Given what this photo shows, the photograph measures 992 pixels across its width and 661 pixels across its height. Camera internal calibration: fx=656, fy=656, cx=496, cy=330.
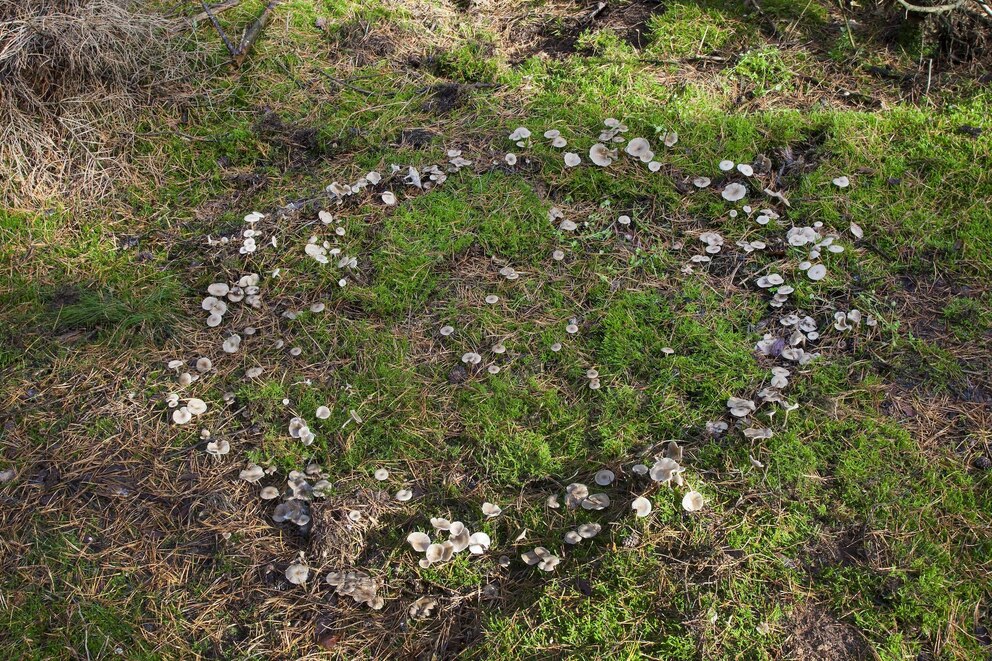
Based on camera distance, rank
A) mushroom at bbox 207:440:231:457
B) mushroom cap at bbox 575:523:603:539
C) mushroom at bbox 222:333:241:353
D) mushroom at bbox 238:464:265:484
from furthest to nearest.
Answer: mushroom at bbox 222:333:241:353 → mushroom at bbox 207:440:231:457 → mushroom at bbox 238:464:265:484 → mushroom cap at bbox 575:523:603:539

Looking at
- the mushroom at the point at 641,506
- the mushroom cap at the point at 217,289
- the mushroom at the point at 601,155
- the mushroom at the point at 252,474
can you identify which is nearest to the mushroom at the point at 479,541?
the mushroom at the point at 641,506

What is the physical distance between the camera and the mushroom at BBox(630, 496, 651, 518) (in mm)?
3098

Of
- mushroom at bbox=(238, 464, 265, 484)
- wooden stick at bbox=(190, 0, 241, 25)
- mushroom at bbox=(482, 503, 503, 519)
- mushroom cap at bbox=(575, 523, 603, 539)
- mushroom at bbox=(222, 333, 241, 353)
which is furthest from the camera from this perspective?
wooden stick at bbox=(190, 0, 241, 25)

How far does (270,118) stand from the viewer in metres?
5.19

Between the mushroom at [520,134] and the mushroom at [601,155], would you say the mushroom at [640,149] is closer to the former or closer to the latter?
the mushroom at [601,155]

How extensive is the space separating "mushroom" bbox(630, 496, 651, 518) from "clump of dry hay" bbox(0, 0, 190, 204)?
4439 mm

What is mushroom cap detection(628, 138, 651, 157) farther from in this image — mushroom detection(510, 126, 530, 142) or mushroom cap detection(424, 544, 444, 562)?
mushroom cap detection(424, 544, 444, 562)

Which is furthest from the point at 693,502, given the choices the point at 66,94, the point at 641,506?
the point at 66,94

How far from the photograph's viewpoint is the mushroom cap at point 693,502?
10.3ft

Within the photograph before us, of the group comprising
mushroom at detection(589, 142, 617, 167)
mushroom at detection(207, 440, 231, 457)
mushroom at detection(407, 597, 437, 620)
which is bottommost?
mushroom at detection(407, 597, 437, 620)

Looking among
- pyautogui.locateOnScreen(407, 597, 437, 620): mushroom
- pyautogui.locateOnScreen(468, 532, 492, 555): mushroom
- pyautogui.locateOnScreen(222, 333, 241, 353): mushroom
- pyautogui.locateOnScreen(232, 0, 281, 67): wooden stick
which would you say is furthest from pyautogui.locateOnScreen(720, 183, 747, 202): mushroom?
pyautogui.locateOnScreen(232, 0, 281, 67): wooden stick

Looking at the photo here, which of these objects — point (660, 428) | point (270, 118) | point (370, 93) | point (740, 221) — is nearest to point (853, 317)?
point (740, 221)

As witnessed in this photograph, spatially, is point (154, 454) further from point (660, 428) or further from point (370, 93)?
point (370, 93)

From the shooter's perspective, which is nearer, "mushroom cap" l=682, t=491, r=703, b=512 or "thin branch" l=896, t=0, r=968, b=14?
"mushroom cap" l=682, t=491, r=703, b=512
